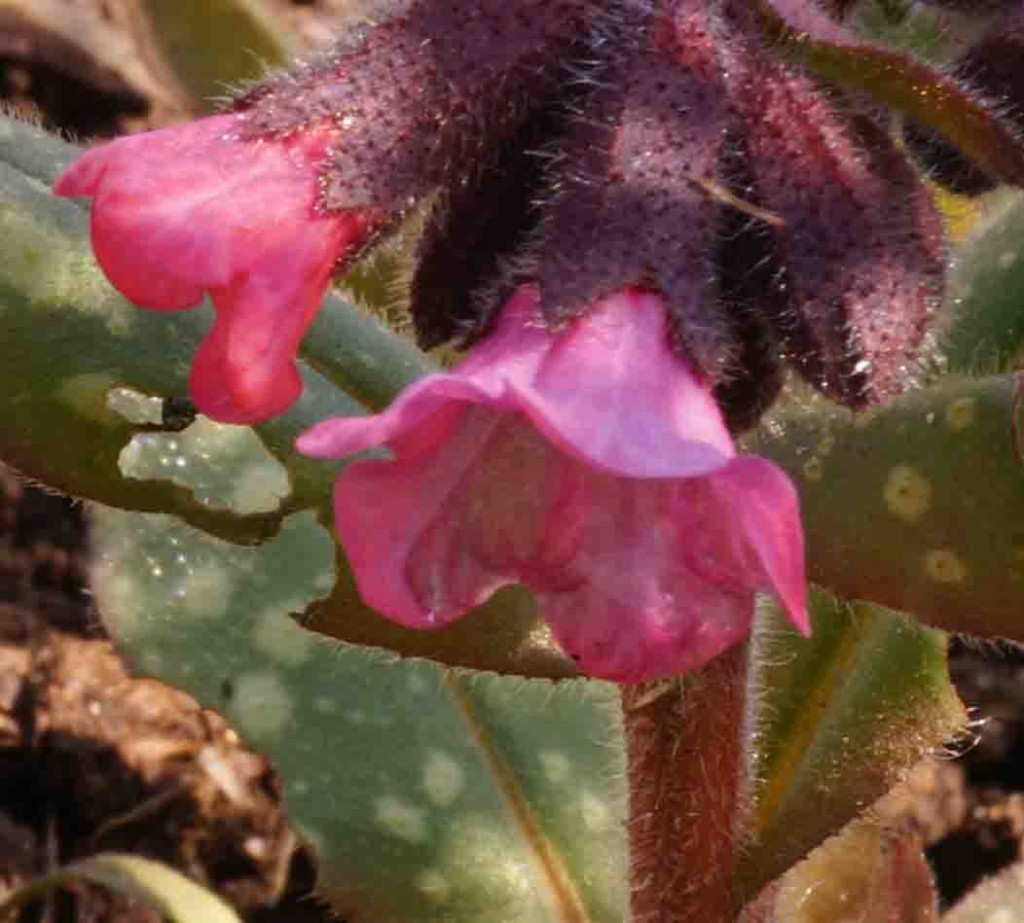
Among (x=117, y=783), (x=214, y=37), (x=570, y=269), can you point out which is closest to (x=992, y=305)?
(x=570, y=269)

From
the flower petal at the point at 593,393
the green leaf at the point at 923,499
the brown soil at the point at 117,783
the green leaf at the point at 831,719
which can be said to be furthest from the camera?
the brown soil at the point at 117,783

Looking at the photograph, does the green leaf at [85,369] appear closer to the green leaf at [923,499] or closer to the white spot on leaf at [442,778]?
the green leaf at [923,499]

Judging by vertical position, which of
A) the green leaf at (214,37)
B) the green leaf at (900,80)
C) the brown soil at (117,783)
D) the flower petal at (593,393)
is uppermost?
the green leaf at (900,80)

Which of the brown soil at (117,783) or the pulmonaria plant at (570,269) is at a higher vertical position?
the pulmonaria plant at (570,269)

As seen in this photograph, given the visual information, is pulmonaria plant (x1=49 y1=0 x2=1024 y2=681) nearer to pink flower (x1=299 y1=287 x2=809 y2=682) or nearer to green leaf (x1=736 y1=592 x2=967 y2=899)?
pink flower (x1=299 y1=287 x2=809 y2=682)

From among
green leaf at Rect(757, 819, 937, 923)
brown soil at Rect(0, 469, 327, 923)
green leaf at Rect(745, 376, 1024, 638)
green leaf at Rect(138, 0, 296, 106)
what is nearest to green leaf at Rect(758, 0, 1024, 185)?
green leaf at Rect(745, 376, 1024, 638)

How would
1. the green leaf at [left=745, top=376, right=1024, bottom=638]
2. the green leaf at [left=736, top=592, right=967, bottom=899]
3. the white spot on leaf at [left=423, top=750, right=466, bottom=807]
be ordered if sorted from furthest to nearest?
the white spot on leaf at [left=423, top=750, right=466, bottom=807] < the green leaf at [left=736, top=592, right=967, bottom=899] < the green leaf at [left=745, top=376, right=1024, bottom=638]

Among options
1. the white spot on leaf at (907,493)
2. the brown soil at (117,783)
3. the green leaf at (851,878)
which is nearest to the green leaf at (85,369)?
the white spot on leaf at (907,493)
